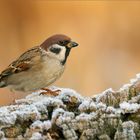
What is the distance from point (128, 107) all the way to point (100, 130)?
16 centimetres

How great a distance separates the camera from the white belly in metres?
4.58

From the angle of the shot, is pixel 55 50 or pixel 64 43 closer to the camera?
pixel 64 43

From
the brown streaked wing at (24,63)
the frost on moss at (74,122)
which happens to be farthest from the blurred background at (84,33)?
the frost on moss at (74,122)

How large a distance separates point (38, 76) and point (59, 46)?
0.25m

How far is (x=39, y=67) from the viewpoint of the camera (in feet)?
15.4

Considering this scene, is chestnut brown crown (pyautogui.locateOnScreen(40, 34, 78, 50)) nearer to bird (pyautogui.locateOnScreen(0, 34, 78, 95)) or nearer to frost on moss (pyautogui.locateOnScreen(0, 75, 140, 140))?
bird (pyautogui.locateOnScreen(0, 34, 78, 95))

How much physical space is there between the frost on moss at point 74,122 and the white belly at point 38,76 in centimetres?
157

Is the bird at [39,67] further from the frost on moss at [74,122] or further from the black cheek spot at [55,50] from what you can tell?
the frost on moss at [74,122]

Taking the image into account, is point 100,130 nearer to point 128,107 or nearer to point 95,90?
point 128,107

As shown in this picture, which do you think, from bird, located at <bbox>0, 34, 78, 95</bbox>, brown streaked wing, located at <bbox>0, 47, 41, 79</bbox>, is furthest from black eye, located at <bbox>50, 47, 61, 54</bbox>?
brown streaked wing, located at <bbox>0, 47, 41, 79</bbox>

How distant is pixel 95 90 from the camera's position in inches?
246

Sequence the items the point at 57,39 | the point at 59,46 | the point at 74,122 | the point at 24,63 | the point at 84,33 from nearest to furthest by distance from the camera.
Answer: the point at 74,122 → the point at 57,39 → the point at 59,46 → the point at 24,63 → the point at 84,33

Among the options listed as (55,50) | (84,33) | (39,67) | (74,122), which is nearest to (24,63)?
(39,67)

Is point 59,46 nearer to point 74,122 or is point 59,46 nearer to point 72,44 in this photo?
point 72,44
